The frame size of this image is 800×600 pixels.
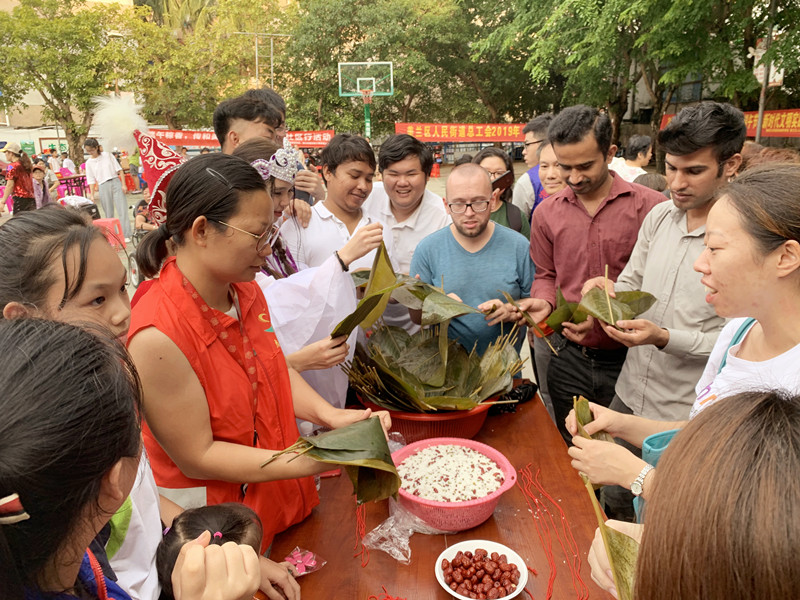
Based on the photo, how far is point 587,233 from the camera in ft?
8.32

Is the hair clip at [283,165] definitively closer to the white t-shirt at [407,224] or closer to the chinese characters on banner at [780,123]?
the white t-shirt at [407,224]

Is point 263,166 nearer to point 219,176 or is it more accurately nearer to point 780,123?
point 219,176

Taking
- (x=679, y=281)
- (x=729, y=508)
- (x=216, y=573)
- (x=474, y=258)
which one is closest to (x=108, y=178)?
(x=474, y=258)

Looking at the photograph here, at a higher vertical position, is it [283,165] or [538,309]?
[283,165]

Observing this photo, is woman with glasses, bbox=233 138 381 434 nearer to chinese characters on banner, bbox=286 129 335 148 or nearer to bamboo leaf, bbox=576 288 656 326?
bamboo leaf, bbox=576 288 656 326

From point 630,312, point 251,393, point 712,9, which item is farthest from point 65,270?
point 712,9

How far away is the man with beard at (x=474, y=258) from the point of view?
2.47 meters

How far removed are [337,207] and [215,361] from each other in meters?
1.64

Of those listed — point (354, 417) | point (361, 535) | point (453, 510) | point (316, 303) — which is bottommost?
point (361, 535)

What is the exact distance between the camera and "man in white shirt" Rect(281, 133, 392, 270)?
9.07 feet

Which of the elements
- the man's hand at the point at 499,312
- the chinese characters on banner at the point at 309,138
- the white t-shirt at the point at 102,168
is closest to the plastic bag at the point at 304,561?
the man's hand at the point at 499,312

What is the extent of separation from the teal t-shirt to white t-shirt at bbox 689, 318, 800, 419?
42.5 inches

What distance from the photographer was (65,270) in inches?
48.5

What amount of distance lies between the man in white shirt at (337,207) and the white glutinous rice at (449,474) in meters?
1.26
